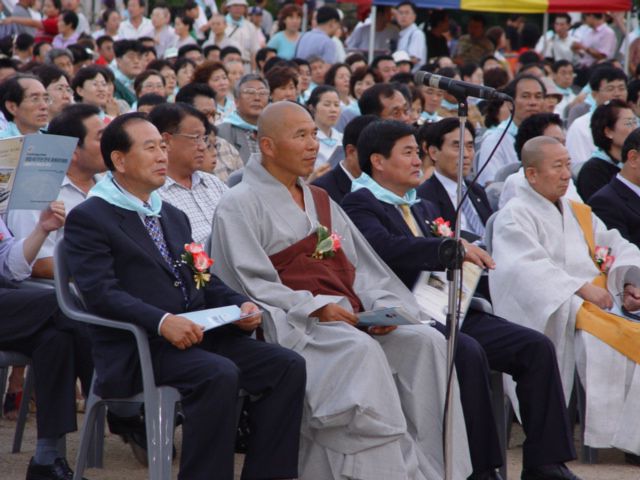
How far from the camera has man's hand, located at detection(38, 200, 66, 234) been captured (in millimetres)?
4164

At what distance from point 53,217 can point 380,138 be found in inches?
67.0

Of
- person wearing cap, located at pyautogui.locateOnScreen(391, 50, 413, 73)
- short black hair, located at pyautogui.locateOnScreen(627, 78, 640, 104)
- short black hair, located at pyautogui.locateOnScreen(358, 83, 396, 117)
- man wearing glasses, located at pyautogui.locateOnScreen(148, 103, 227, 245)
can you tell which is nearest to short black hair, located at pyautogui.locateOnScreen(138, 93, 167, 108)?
short black hair, located at pyautogui.locateOnScreen(358, 83, 396, 117)

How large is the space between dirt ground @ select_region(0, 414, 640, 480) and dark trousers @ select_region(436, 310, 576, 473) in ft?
1.09

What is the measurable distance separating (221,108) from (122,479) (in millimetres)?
5987

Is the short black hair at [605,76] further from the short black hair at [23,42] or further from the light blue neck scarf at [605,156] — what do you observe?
the short black hair at [23,42]

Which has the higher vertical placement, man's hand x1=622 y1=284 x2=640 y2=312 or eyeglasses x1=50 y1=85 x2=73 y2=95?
eyeglasses x1=50 y1=85 x2=73 y2=95

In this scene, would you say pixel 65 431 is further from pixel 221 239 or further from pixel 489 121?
pixel 489 121

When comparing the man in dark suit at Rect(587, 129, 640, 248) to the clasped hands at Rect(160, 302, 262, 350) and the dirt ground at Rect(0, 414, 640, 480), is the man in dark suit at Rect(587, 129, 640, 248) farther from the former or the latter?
the clasped hands at Rect(160, 302, 262, 350)

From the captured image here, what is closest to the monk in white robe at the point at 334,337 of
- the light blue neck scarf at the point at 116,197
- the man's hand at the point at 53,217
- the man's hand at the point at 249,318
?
the man's hand at the point at 249,318

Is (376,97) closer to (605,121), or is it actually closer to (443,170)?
(443,170)

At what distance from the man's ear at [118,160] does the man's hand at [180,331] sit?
2.58ft

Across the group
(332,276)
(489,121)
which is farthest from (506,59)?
(332,276)

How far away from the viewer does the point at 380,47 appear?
14.9 metres

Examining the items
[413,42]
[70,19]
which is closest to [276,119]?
[70,19]
